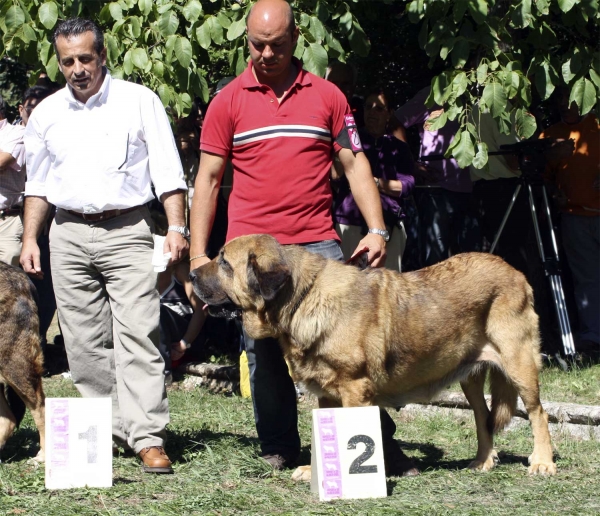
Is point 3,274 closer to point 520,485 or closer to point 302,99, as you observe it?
point 302,99

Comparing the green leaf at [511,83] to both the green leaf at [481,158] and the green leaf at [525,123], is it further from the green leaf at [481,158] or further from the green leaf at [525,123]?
the green leaf at [481,158]

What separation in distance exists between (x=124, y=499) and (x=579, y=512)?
2.23 meters

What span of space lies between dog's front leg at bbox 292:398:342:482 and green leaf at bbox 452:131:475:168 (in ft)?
6.98

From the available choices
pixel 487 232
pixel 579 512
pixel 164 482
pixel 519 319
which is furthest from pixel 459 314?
pixel 487 232

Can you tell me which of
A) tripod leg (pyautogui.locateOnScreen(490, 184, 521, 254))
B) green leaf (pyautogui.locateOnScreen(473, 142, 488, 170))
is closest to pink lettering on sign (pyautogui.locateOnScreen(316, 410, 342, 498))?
green leaf (pyautogui.locateOnScreen(473, 142, 488, 170))

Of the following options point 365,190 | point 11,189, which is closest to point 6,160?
point 11,189

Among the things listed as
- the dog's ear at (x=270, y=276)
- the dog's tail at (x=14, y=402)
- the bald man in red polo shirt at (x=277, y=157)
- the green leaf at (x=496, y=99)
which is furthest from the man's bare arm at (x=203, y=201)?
the green leaf at (x=496, y=99)

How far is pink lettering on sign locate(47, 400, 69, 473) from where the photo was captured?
4.79m

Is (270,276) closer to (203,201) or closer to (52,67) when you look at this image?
(203,201)

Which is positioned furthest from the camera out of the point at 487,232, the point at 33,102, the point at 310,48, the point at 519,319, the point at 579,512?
the point at 487,232

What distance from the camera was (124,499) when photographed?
4621mm

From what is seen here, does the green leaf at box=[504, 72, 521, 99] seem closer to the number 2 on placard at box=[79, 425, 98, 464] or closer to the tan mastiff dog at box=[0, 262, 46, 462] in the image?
the tan mastiff dog at box=[0, 262, 46, 462]

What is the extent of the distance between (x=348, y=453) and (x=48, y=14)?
4000mm

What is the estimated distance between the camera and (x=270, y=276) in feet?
15.4
